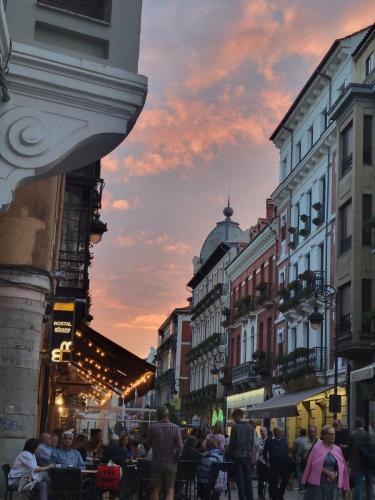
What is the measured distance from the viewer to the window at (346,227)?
32.6 m

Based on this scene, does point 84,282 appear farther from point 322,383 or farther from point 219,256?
point 219,256

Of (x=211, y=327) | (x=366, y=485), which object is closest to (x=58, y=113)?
(x=366, y=485)

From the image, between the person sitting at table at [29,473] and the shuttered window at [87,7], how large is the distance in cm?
657

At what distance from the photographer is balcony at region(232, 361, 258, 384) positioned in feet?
160

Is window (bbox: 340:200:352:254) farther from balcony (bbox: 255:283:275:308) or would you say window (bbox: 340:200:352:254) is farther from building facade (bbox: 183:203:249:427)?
building facade (bbox: 183:203:249:427)

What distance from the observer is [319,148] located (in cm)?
3834

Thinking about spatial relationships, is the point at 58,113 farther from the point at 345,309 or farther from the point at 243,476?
the point at 345,309

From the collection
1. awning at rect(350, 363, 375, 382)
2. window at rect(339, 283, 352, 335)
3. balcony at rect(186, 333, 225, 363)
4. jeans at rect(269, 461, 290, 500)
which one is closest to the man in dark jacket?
jeans at rect(269, 461, 290, 500)

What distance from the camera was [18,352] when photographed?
1389cm

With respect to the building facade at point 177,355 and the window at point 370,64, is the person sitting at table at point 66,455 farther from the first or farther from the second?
the building facade at point 177,355

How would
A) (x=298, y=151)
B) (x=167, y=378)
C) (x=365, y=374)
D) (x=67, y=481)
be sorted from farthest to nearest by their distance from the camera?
(x=167, y=378) → (x=298, y=151) → (x=365, y=374) → (x=67, y=481)

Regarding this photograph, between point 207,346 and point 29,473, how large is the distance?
5501 cm

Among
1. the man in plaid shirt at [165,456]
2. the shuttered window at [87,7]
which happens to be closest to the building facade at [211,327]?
the man in plaid shirt at [165,456]

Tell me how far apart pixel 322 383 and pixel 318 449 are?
2423 cm
